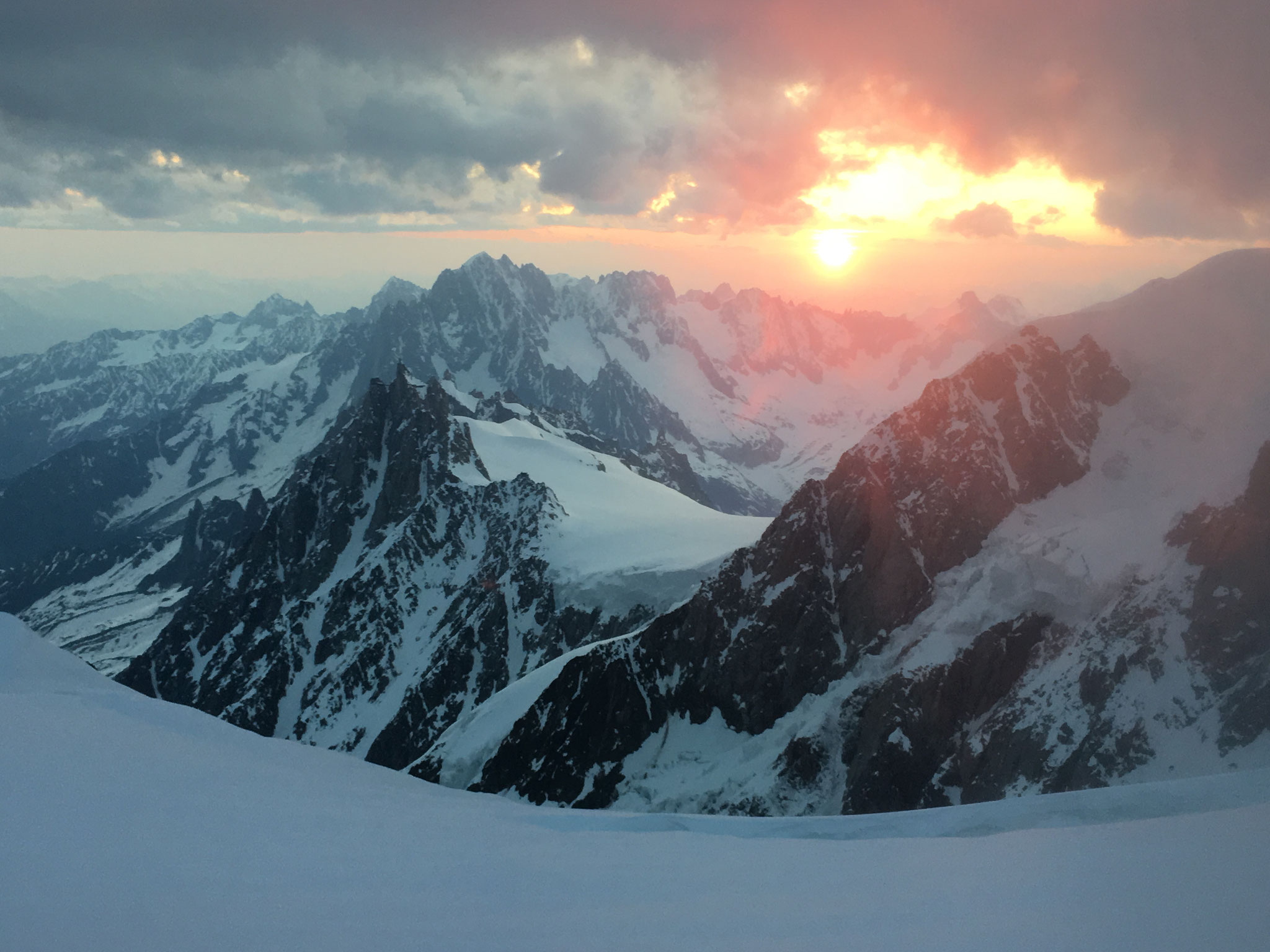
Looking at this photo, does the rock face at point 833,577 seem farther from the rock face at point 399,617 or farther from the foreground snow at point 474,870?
the foreground snow at point 474,870

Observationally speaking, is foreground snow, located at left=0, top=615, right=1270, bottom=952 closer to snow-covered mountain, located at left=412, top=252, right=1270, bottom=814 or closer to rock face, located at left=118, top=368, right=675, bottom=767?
snow-covered mountain, located at left=412, top=252, right=1270, bottom=814

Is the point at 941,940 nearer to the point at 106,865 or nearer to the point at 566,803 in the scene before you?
the point at 106,865

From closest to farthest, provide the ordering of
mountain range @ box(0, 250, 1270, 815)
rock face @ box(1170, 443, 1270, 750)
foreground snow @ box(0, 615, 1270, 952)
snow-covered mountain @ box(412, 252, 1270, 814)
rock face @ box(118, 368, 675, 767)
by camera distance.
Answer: foreground snow @ box(0, 615, 1270, 952) → rock face @ box(1170, 443, 1270, 750) → snow-covered mountain @ box(412, 252, 1270, 814) → mountain range @ box(0, 250, 1270, 815) → rock face @ box(118, 368, 675, 767)

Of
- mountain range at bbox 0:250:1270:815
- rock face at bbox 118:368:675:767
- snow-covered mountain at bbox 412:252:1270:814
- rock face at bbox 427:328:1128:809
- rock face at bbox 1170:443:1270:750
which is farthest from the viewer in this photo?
rock face at bbox 118:368:675:767

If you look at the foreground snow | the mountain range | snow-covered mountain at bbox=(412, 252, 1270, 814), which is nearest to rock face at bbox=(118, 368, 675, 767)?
the mountain range

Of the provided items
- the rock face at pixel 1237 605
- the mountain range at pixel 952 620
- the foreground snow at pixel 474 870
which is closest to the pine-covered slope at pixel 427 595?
the mountain range at pixel 952 620

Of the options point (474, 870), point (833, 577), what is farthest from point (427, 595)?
point (474, 870)

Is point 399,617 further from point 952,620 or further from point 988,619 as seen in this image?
point 988,619
